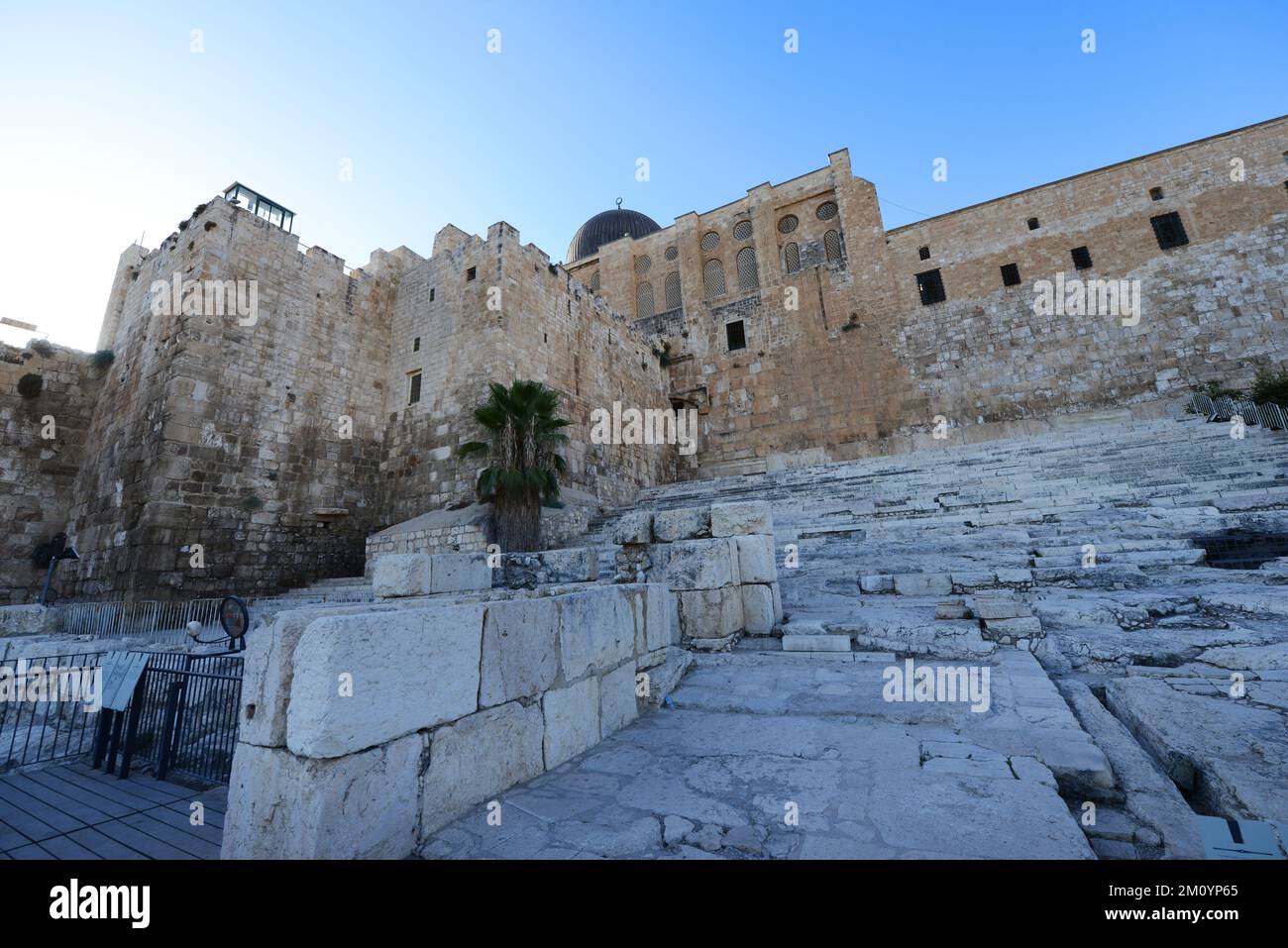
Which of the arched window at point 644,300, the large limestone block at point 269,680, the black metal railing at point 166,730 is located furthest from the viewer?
the arched window at point 644,300

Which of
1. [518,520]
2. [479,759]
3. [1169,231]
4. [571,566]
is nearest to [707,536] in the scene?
[571,566]

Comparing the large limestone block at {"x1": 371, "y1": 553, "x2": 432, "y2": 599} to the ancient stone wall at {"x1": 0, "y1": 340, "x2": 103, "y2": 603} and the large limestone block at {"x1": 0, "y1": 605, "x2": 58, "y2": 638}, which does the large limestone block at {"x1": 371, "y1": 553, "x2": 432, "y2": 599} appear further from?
the ancient stone wall at {"x1": 0, "y1": 340, "x2": 103, "y2": 603}

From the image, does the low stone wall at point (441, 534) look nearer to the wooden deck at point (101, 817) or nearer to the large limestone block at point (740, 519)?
the large limestone block at point (740, 519)

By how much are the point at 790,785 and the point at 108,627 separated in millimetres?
11748

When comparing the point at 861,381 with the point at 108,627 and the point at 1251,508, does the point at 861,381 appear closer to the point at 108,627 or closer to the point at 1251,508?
the point at 1251,508

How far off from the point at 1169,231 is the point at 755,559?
21.3 metres

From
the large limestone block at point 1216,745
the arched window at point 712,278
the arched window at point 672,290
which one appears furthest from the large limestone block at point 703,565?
the arched window at point 672,290

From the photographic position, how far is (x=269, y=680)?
1.98m

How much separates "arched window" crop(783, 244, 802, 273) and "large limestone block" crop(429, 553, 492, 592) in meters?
19.5

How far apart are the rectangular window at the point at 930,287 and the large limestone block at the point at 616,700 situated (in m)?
20.0

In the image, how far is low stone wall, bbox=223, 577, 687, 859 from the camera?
1.84m

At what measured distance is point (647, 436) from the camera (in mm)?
19516

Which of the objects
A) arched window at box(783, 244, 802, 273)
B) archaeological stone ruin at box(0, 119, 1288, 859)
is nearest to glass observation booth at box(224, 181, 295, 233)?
archaeological stone ruin at box(0, 119, 1288, 859)

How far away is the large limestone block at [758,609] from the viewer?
17.6ft
